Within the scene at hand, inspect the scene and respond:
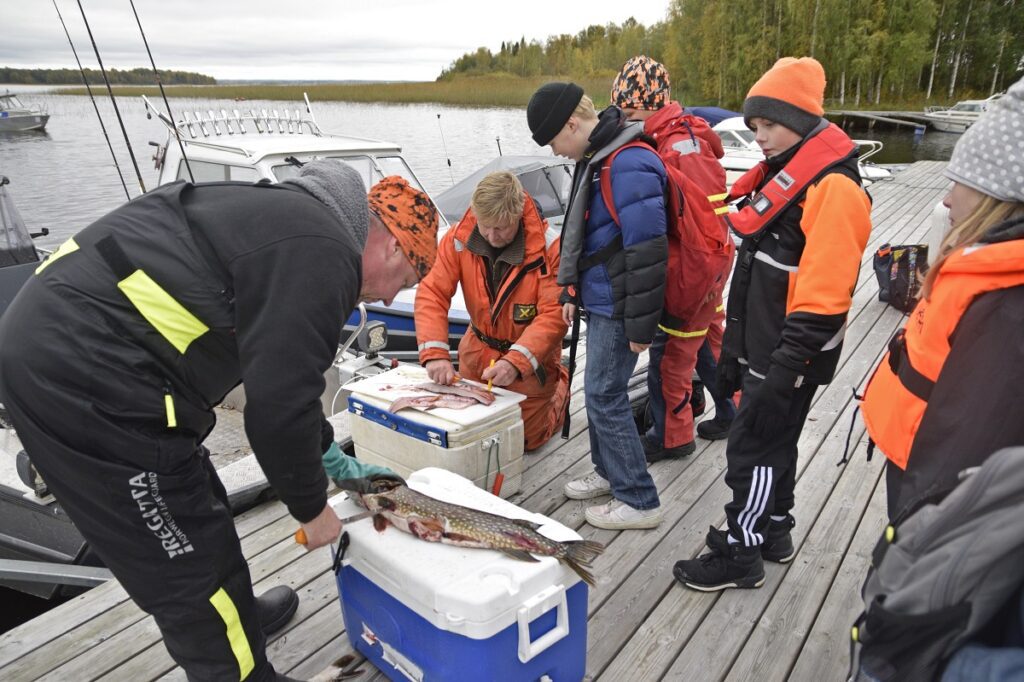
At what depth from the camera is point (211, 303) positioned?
1.53 meters

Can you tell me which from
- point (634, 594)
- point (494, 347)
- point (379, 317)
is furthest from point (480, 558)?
point (379, 317)

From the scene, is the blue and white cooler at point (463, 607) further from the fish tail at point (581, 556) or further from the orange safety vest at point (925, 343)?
the orange safety vest at point (925, 343)

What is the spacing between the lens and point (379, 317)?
18.6 feet

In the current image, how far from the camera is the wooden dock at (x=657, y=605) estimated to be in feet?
7.48

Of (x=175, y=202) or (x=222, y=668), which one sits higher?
(x=175, y=202)

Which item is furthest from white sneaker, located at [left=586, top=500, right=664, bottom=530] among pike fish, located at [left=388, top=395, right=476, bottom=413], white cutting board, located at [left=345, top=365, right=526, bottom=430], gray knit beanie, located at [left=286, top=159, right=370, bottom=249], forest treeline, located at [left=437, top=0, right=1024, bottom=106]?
forest treeline, located at [left=437, top=0, right=1024, bottom=106]

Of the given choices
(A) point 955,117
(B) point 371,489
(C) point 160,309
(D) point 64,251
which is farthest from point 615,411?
(A) point 955,117

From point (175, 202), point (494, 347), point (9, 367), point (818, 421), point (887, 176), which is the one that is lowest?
point (887, 176)

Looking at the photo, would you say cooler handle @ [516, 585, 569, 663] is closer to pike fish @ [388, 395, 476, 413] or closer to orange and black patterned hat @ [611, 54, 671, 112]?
pike fish @ [388, 395, 476, 413]

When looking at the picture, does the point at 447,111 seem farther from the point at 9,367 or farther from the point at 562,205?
the point at 9,367

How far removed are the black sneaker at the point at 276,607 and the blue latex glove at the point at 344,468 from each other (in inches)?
23.8

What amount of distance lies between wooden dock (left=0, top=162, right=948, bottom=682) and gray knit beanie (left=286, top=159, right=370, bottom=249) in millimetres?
1532

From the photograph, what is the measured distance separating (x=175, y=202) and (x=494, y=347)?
2.28m

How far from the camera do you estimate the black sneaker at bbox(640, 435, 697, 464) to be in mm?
3625
